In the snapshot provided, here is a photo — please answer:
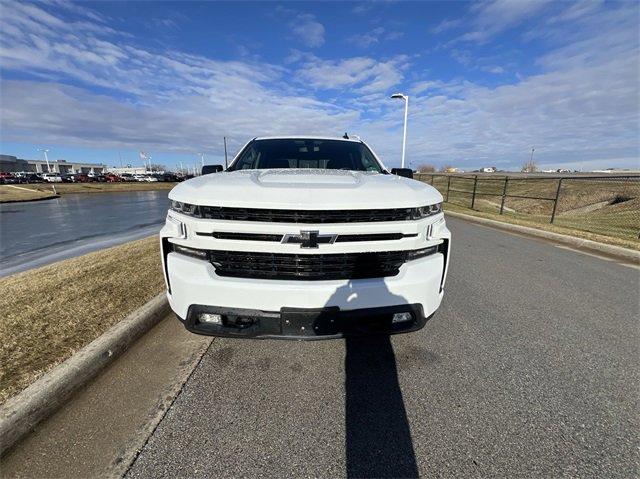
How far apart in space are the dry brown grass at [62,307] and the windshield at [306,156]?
1835 millimetres

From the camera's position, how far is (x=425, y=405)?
84.2 inches

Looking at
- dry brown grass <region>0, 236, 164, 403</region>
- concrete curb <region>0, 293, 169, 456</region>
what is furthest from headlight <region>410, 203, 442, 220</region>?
dry brown grass <region>0, 236, 164, 403</region>

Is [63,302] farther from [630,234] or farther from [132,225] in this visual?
[630,234]

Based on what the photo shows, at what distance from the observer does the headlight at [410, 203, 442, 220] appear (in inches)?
88.3

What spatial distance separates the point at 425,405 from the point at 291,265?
1.26 m

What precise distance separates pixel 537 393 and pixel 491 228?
8.31 meters

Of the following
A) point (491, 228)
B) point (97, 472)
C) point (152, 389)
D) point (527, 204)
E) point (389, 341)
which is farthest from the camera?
point (527, 204)

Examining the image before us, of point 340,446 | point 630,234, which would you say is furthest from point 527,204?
point 340,446

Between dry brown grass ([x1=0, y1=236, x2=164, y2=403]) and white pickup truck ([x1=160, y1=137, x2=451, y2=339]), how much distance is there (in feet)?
3.51

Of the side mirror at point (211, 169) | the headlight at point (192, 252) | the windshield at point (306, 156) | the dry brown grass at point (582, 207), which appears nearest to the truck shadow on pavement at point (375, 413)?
the headlight at point (192, 252)

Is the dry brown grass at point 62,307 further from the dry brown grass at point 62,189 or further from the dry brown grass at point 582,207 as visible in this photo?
the dry brown grass at point 62,189

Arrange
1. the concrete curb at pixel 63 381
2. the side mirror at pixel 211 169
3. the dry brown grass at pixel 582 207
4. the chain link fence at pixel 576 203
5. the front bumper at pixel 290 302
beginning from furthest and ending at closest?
1. the chain link fence at pixel 576 203
2. the dry brown grass at pixel 582 207
3. the side mirror at pixel 211 169
4. the front bumper at pixel 290 302
5. the concrete curb at pixel 63 381

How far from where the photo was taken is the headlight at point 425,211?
7.35 ft

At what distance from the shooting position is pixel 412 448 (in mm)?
1817
